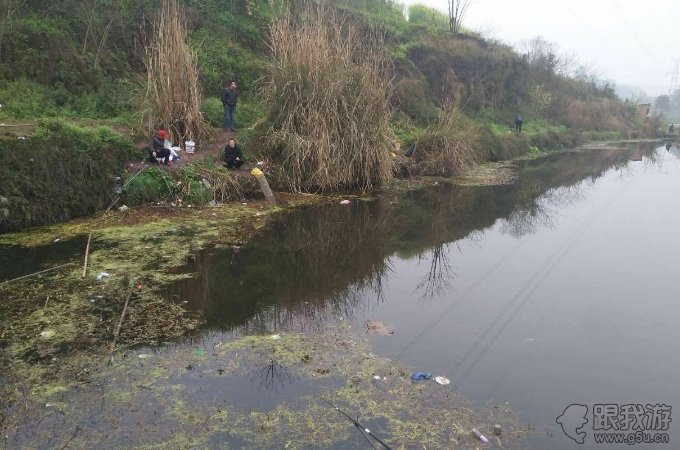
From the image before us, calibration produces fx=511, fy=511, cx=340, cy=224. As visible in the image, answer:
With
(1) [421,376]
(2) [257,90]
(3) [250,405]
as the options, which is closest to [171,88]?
(2) [257,90]

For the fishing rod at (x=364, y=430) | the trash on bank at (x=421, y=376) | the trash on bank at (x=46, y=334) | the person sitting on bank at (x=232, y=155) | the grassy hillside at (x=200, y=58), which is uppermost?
the grassy hillside at (x=200, y=58)

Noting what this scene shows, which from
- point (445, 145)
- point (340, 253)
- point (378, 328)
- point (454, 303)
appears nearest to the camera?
point (378, 328)

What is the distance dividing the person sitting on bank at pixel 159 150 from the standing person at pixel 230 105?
241cm

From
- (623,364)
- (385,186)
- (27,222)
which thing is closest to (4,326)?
(27,222)

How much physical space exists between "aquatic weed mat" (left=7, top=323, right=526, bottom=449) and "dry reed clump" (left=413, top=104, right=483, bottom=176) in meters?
9.40

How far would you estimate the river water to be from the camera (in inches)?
157

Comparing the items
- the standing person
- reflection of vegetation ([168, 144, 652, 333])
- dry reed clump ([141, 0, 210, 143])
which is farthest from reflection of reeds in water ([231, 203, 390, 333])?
the standing person

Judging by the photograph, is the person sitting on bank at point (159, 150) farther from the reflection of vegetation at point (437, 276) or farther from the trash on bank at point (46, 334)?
the trash on bank at point (46, 334)

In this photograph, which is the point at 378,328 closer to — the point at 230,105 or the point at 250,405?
the point at 250,405

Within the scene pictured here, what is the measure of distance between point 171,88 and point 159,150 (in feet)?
4.82

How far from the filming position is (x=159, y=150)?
9148 millimetres

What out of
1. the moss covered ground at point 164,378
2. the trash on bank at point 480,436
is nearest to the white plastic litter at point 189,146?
the moss covered ground at point 164,378

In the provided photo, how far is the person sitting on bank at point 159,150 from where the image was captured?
9.12m

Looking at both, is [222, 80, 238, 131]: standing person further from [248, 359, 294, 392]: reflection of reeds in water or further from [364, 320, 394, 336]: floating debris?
[248, 359, 294, 392]: reflection of reeds in water
